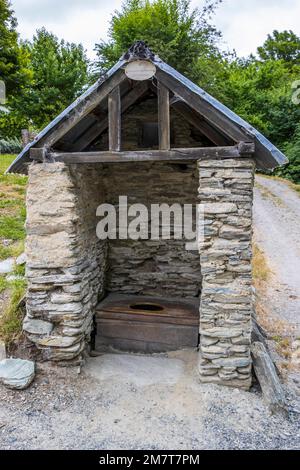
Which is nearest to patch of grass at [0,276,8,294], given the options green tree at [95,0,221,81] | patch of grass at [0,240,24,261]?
patch of grass at [0,240,24,261]

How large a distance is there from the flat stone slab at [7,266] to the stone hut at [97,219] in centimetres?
192

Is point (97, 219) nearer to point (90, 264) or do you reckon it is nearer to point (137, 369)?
point (90, 264)

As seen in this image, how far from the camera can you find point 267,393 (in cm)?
409

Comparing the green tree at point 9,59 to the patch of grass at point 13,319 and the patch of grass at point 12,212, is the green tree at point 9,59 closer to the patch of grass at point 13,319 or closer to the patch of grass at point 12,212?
the patch of grass at point 12,212

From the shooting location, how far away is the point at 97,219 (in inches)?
223

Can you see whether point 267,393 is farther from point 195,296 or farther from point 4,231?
point 4,231

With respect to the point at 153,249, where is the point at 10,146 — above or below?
above

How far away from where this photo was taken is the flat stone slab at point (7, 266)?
654cm

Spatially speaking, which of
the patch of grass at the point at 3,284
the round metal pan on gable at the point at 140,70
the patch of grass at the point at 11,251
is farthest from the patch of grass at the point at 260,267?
the round metal pan on gable at the point at 140,70

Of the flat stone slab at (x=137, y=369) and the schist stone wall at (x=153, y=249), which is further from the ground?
the schist stone wall at (x=153, y=249)

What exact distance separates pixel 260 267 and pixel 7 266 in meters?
6.02

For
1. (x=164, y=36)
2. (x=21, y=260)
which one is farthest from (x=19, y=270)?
(x=164, y=36)

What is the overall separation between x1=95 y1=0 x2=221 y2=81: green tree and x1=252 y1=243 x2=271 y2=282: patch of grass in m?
6.36

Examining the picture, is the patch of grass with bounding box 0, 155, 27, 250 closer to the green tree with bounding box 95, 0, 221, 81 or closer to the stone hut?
the stone hut
